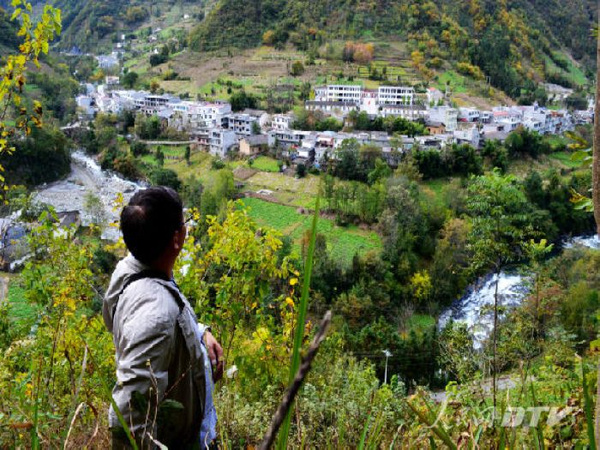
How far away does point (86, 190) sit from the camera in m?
19.8

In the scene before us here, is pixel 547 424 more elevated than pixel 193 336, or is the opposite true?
pixel 193 336

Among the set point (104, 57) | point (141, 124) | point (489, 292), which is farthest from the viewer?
point (104, 57)

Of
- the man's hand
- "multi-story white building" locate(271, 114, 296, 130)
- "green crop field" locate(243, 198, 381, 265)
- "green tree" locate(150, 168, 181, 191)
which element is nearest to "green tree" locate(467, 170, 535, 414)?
the man's hand

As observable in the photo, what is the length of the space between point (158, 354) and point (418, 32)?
122 ft

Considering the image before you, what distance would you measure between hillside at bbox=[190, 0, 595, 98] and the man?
3266 centimetres

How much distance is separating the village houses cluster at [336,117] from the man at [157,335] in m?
18.0

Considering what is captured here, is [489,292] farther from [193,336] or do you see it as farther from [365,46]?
[365,46]

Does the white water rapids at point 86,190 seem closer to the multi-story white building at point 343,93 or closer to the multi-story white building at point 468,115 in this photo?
the multi-story white building at point 343,93

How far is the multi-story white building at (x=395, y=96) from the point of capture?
25.5 m

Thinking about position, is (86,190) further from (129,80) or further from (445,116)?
(445,116)

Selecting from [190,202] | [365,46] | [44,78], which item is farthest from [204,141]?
[365,46]

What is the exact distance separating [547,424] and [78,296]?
2.46 m

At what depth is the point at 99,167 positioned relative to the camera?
899 inches

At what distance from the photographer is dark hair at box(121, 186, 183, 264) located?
110 cm
